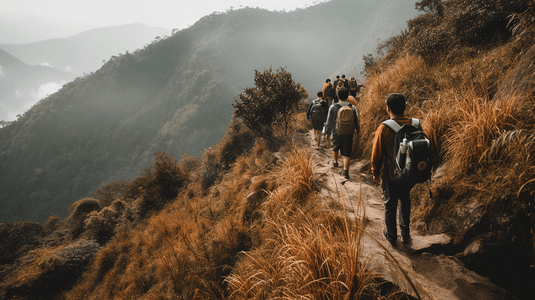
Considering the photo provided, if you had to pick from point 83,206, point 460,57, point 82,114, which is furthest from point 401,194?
point 82,114

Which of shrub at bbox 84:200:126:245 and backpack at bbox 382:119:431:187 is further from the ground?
backpack at bbox 382:119:431:187

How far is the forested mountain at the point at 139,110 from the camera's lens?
68.8 m

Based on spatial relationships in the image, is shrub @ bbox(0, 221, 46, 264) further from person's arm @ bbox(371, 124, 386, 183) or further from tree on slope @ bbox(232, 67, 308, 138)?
person's arm @ bbox(371, 124, 386, 183)

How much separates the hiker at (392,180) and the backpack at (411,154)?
9 centimetres

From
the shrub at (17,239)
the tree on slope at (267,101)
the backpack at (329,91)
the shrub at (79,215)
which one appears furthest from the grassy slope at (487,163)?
the shrub at (17,239)

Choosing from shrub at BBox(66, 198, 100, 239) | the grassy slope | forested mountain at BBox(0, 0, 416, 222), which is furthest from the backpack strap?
forested mountain at BBox(0, 0, 416, 222)

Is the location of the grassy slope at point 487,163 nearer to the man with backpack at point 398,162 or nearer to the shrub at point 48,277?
the man with backpack at point 398,162

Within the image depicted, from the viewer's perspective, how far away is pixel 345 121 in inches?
161

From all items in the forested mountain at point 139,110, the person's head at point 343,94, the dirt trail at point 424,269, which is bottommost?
the dirt trail at point 424,269

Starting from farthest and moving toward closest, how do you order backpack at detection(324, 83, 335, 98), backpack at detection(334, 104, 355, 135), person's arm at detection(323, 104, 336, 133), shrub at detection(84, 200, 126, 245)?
shrub at detection(84, 200, 126, 245) → backpack at detection(324, 83, 335, 98) → person's arm at detection(323, 104, 336, 133) → backpack at detection(334, 104, 355, 135)

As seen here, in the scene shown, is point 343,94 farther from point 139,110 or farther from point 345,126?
point 139,110

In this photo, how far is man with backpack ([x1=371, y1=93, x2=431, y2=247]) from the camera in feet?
6.49

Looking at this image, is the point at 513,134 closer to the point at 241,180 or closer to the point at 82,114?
the point at 241,180

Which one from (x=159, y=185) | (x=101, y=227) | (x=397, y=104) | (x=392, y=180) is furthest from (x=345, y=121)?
(x=101, y=227)
